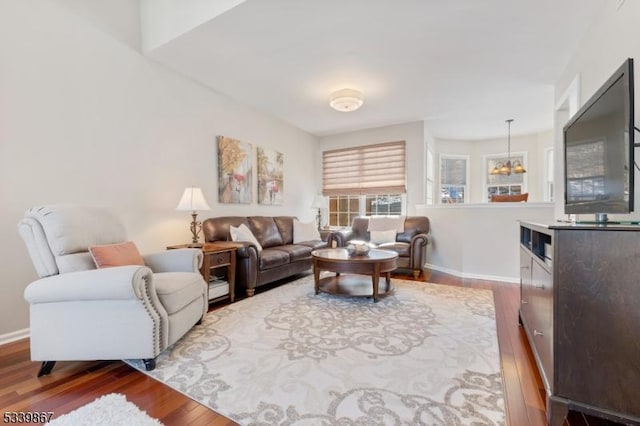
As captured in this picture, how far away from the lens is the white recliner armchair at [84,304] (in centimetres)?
172

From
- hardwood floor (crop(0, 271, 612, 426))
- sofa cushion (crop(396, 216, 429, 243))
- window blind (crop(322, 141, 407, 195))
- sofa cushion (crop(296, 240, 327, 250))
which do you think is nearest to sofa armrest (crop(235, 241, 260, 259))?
sofa cushion (crop(296, 240, 327, 250))

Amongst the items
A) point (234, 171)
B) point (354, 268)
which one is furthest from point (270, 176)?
point (354, 268)

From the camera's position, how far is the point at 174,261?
8.15 ft

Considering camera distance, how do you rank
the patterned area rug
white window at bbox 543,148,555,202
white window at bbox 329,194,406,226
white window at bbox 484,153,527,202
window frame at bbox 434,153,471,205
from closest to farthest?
the patterned area rug
white window at bbox 329,194,406,226
white window at bbox 543,148,555,202
white window at bbox 484,153,527,202
window frame at bbox 434,153,471,205

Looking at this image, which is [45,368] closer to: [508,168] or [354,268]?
→ [354,268]

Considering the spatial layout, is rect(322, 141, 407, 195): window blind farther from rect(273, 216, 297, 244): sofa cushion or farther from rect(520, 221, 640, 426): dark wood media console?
rect(520, 221, 640, 426): dark wood media console

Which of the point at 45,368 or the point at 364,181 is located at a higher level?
the point at 364,181

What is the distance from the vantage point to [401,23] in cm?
249

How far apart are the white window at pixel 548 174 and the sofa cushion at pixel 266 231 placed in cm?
589

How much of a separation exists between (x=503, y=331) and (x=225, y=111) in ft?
13.6

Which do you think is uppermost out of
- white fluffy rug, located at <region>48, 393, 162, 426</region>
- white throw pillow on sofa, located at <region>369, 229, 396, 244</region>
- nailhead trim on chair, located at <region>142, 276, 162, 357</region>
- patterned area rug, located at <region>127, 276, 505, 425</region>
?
white throw pillow on sofa, located at <region>369, 229, 396, 244</region>

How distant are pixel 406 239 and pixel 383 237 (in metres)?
0.36

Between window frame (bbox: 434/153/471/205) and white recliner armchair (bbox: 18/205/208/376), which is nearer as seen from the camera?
white recliner armchair (bbox: 18/205/208/376)

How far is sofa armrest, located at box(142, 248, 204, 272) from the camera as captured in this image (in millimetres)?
2475
